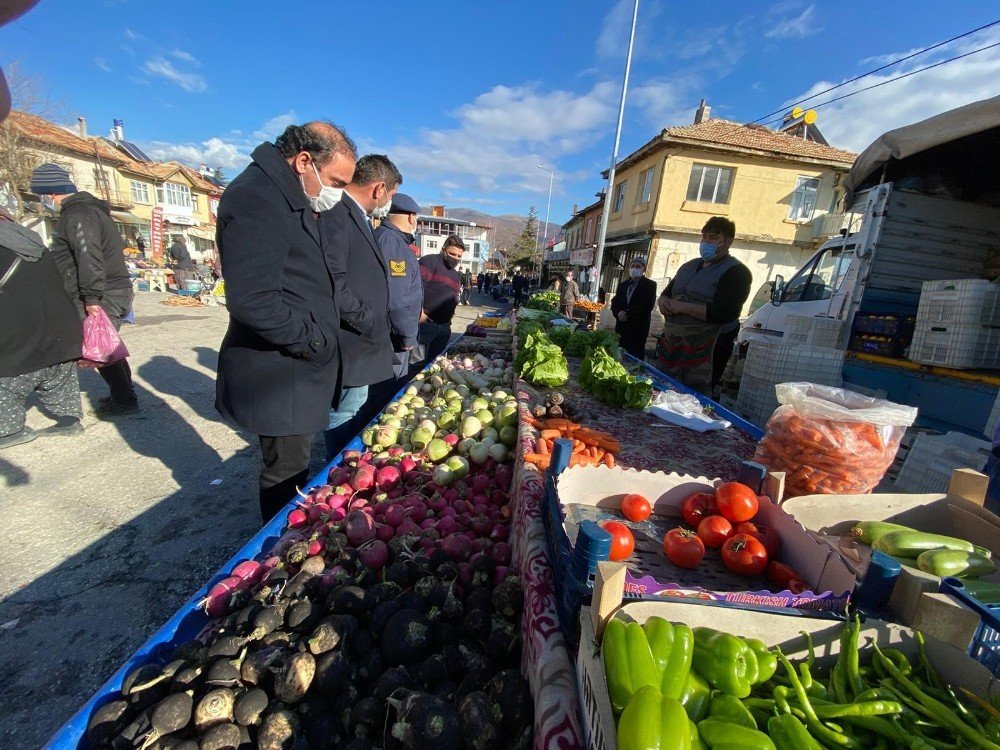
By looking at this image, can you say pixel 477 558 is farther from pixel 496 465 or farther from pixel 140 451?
pixel 140 451

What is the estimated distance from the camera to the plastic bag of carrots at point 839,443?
6.63 ft

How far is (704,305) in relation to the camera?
4242 millimetres

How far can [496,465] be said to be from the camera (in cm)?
297

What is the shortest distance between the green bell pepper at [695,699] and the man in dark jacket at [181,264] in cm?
1938

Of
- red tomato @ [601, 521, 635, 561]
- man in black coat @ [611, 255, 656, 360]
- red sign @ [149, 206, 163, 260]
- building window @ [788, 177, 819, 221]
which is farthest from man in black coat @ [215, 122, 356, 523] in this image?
red sign @ [149, 206, 163, 260]

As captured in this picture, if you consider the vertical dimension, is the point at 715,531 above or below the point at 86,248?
below

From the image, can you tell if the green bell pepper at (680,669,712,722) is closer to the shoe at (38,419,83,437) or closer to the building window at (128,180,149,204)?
the shoe at (38,419,83,437)

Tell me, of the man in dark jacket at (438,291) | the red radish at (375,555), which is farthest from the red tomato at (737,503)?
the man in dark jacket at (438,291)

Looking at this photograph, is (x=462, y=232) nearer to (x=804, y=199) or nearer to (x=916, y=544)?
(x=804, y=199)

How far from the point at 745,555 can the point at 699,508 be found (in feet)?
0.94

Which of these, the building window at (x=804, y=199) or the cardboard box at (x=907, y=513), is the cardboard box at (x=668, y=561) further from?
the building window at (x=804, y=199)

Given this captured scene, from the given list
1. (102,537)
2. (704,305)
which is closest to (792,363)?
(704,305)

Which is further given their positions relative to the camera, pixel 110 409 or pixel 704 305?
pixel 110 409

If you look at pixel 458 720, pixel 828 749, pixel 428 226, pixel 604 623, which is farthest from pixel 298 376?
pixel 428 226
